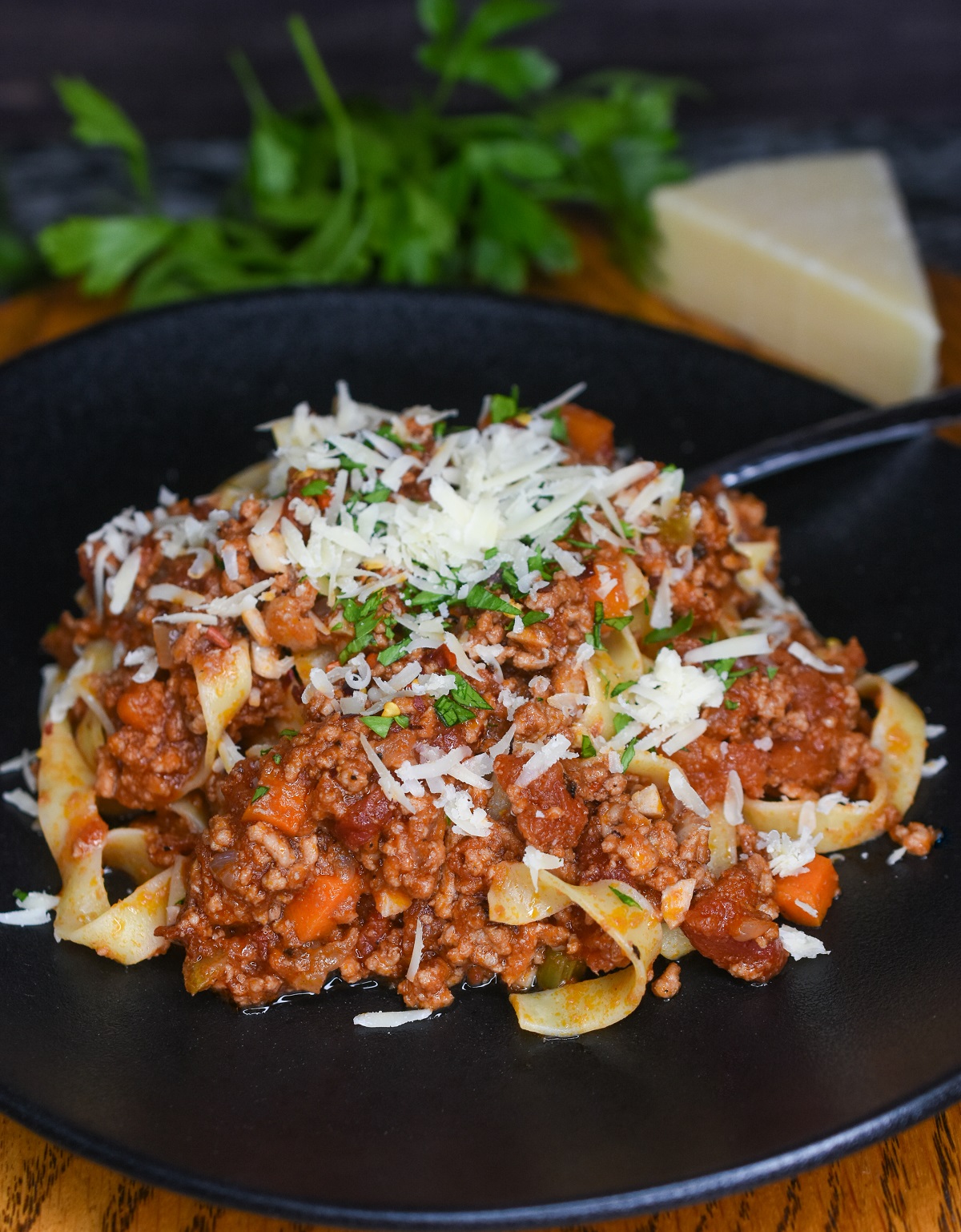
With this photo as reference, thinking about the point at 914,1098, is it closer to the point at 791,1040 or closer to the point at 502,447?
the point at 791,1040

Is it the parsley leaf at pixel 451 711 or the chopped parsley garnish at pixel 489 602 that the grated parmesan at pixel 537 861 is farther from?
the chopped parsley garnish at pixel 489 602

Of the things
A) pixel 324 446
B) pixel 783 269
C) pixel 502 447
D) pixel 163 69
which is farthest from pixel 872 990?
pixel 163 69

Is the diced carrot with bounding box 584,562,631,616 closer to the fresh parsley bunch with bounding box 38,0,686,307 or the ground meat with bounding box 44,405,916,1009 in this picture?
the ground meat with bounding box 44,405,916,1009

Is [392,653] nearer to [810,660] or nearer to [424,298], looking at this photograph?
[810,660]

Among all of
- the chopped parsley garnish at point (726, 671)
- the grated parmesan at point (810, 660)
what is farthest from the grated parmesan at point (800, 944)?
the grated parmesan at point (810, 660)

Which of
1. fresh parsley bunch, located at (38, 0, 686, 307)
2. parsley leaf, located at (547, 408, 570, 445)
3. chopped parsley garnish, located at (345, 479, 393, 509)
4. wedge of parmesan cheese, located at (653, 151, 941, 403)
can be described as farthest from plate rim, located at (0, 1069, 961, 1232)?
fresh parsley bunch, located at (38, 0, 686, 307)

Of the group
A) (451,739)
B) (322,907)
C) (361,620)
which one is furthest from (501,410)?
(322,907)

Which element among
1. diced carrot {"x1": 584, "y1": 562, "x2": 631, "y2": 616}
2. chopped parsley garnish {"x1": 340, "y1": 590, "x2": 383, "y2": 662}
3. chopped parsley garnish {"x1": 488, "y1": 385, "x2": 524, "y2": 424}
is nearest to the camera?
chopped parsley garnish {"x1": 340, "y1": 590, "x2": 383, "y2": 662}
